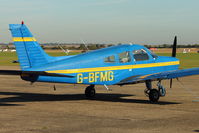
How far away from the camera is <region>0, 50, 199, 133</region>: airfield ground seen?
1024 cm

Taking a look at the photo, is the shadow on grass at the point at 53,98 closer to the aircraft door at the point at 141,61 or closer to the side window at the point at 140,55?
the aircraft door at the point at 141,61

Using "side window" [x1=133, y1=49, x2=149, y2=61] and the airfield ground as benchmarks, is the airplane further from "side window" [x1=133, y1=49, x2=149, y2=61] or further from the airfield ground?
the airfield ground

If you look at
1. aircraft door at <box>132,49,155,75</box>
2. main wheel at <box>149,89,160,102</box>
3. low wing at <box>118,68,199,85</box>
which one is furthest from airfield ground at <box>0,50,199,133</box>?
aircraft door at <box>132,49,155,75</box>

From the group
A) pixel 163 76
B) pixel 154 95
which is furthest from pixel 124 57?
pixel 154 95

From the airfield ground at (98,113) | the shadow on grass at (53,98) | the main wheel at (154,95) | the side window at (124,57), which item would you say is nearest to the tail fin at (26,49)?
the airfield ground at (98,113)

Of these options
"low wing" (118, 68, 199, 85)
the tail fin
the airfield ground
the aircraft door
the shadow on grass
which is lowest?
the shadow on grass

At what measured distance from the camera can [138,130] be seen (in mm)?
9961

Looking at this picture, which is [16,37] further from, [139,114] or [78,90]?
[78,90]

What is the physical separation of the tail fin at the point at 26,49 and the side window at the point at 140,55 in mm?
3792

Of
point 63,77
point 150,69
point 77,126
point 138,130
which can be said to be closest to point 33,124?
point 77,126

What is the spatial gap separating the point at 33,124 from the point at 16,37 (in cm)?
485

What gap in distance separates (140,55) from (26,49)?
4.87 m

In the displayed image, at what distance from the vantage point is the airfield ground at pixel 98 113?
33.6ft

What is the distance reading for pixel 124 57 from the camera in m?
16.2
